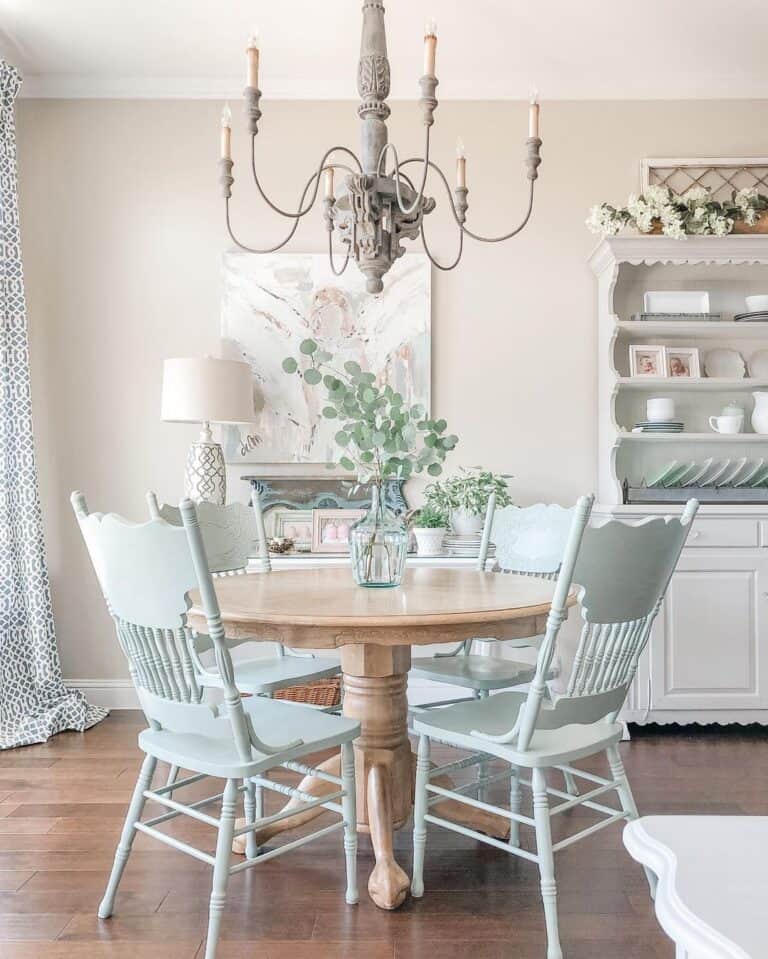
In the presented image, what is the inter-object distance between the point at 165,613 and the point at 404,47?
2799 millimetres

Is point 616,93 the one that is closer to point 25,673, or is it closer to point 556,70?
point 556,70

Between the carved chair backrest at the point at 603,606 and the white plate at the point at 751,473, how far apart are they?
1859 millimetres

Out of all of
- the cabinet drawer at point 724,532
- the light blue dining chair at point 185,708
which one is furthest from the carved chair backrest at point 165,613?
the cabinet drawer at point 724,532

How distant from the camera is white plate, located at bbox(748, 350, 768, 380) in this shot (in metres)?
3.74

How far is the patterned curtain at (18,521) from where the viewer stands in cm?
345

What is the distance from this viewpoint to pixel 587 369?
3807mm

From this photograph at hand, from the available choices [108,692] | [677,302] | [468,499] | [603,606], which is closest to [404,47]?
[677,302]

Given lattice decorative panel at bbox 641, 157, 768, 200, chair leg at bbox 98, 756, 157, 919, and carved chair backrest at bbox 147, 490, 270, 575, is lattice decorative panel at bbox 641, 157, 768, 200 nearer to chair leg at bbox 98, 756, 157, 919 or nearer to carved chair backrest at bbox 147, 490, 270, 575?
carved chair backrest at bbox 147, 490, 270, 575

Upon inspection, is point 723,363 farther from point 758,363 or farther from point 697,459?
point 697,459

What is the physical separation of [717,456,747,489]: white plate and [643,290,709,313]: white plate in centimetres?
72

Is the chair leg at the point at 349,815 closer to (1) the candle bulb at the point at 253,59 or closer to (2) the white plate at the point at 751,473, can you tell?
(1) the candle bulb at the point at 253,59

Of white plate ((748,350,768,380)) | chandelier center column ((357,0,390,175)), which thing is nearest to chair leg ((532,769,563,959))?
chandelier center column ((357,0,390,175))

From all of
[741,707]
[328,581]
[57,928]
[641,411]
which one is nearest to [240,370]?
[328,581]

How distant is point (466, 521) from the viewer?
Result: 11.7ft
